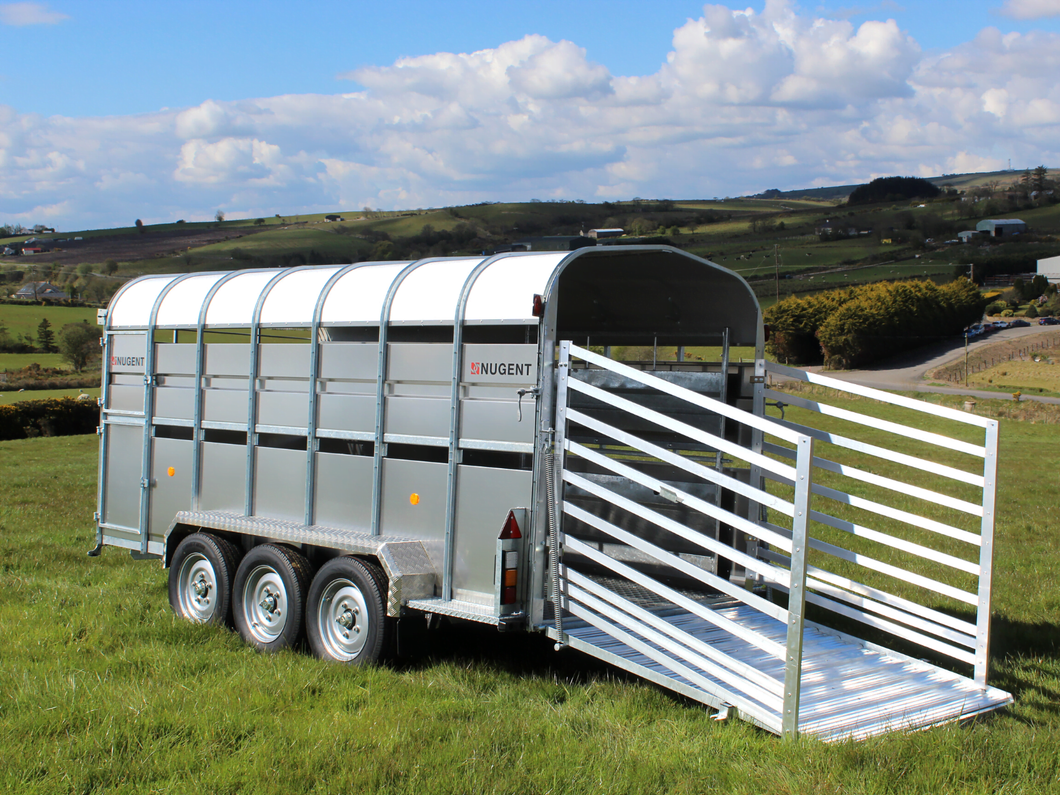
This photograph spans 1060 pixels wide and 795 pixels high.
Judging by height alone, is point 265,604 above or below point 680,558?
below

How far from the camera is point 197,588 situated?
8.26m

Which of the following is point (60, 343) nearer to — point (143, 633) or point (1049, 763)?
point (143, 633)

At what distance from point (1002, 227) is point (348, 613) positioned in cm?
11731

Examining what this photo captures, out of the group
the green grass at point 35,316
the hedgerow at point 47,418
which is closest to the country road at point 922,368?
the hedgerow at point 47,418

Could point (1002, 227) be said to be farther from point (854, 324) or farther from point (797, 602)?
point (797, 602)

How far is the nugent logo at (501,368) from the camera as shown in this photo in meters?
6.24

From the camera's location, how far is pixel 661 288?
858 cm

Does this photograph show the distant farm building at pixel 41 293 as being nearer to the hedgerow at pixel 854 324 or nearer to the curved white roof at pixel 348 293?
the hedgerow at pixel 854 324

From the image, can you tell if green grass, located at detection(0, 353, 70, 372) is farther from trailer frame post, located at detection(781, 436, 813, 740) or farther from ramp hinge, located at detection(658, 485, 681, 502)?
trailer frame post, located at detection(781, 436, 813, 740)

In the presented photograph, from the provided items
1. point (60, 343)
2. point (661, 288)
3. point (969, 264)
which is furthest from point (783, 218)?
point (661, 288)

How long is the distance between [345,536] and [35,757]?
2588 mm

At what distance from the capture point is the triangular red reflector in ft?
19.8

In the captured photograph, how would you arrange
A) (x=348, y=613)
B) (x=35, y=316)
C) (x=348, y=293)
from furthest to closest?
(x=35, y=316) < (x=348, y=293) < (x=348, y=613)

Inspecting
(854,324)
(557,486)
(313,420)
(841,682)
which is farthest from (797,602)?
(854,324)
